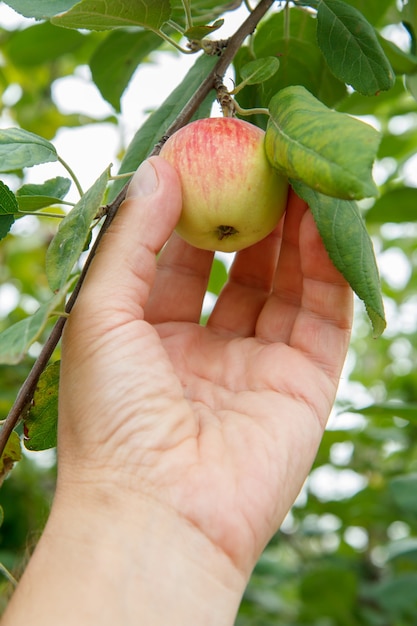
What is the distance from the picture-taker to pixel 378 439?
2.67 meters

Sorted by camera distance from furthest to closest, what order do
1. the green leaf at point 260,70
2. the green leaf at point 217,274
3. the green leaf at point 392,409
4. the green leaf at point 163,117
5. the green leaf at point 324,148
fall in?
the green leaf at point 217,274, the green leaf at point 392,409, the green leaf at point 163,117, the green leaf at point 260,70, the green leaf at point 324,148

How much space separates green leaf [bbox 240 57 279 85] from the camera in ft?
3.89

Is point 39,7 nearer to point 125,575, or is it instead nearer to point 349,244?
point 349,244

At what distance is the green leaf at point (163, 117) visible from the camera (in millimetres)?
1427

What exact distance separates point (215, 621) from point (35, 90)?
264 centimetres

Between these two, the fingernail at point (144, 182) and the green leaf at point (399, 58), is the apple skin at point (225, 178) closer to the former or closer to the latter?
the fingernail at point (144, 182)

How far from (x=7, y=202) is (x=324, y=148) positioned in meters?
0.58

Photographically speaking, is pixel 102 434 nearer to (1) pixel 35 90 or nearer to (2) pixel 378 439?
(2) pixel 378 439

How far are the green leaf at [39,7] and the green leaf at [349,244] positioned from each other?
54 cm

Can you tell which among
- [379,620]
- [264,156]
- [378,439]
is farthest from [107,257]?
[379,620]

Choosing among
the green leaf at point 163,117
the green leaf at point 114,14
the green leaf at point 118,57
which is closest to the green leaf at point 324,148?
the green leaf at point 114,14

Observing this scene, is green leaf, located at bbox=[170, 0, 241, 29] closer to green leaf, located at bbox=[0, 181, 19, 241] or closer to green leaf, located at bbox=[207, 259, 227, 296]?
green leaf, located at bbox=[0, 181, 19, 241]

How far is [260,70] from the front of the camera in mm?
1200

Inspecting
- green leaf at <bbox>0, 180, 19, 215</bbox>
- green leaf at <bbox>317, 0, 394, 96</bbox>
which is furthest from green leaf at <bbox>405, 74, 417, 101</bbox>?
green leaf at <bbox>0, 180, 19, 215</bbox>
